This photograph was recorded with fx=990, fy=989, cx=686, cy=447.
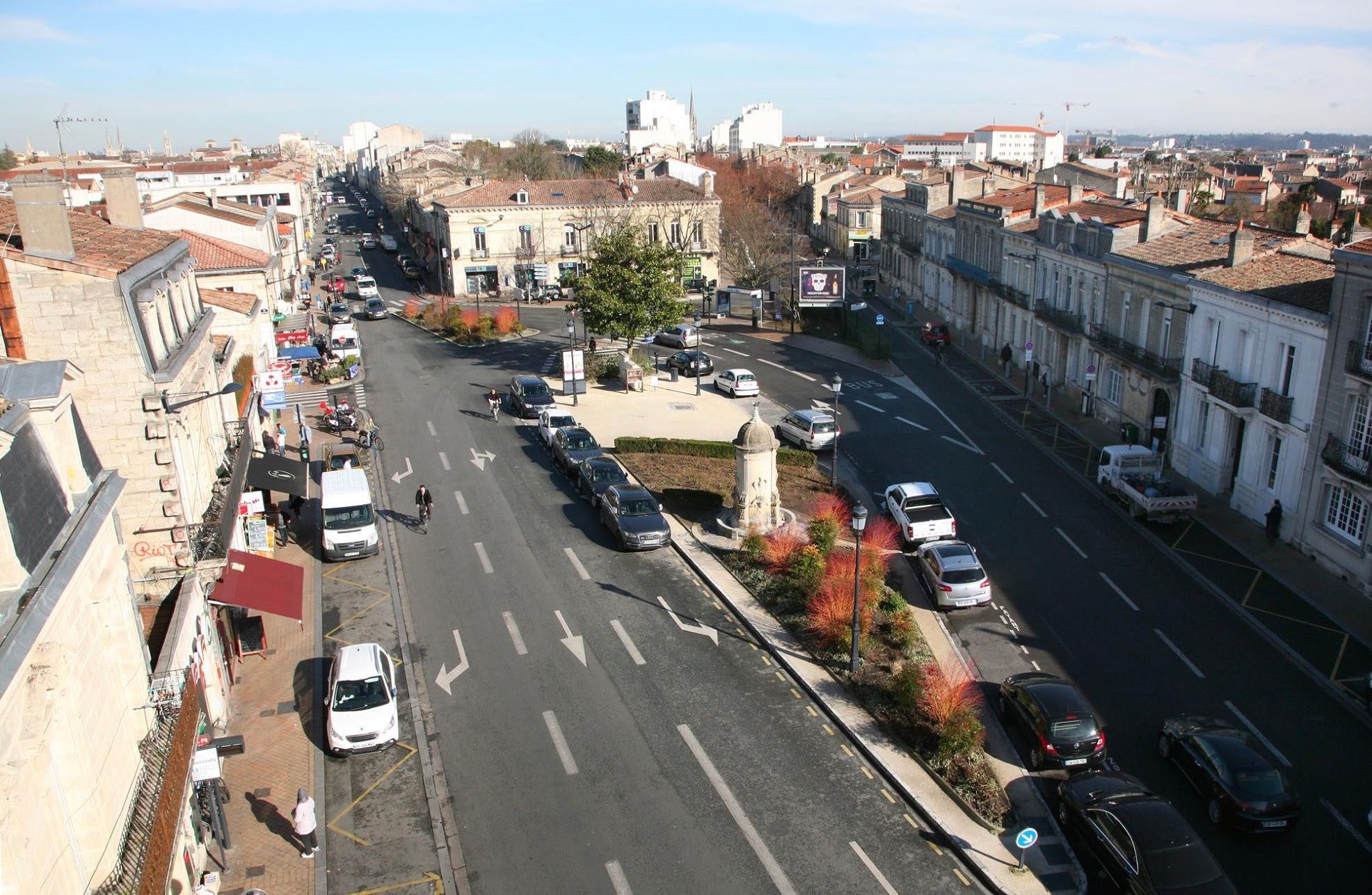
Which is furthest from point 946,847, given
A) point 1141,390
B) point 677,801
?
point 1141,390

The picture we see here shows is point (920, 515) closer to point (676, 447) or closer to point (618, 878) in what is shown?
point (676, 447)

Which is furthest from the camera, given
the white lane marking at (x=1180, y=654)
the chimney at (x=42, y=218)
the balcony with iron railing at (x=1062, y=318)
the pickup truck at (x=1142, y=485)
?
the balcony with iron railing at (x=1062, y=318)

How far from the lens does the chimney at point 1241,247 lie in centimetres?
3412

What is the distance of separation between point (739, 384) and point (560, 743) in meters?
29.3

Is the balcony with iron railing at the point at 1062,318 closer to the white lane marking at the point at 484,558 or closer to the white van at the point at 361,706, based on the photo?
the white lane marking at the point at 484,558

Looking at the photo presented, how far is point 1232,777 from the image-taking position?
17391 mm

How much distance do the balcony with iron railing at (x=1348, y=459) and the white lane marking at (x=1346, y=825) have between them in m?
11.2

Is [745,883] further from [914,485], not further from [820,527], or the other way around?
[914,485]

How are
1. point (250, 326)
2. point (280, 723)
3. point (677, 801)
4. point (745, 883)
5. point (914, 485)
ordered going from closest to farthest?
point (745, 883)
point (677, 801)
point (280, 723)
point (914, 485)
point (250, 326)

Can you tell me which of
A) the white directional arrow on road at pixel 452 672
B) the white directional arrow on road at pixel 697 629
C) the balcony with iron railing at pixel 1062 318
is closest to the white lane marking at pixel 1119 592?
the white directional arrow on road at pixel 697 629

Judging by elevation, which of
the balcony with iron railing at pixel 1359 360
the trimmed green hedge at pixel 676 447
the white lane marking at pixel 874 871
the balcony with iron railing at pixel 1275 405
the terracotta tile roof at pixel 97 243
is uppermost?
the terracotta tile roof at pixel 97 243

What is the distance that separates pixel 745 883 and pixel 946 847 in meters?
3.68

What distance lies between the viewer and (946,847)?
17188 millimetres

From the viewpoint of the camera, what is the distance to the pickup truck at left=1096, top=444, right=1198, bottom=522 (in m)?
30.7
